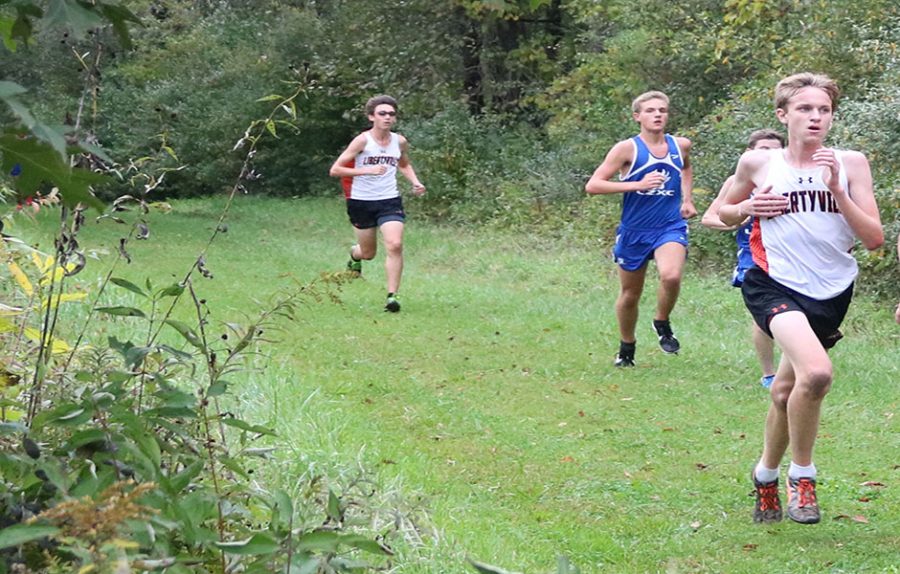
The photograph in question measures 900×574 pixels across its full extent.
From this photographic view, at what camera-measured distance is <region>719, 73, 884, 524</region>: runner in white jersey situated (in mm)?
6129

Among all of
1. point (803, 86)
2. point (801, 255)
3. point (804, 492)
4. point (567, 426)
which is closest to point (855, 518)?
point (804, 492)

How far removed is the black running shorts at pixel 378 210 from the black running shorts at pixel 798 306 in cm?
815

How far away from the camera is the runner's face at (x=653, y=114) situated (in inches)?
409

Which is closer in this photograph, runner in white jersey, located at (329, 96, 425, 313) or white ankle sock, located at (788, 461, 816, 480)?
white ankle sock, located at (788, 461, 816, 480)

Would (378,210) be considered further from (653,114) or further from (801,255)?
(801,255)

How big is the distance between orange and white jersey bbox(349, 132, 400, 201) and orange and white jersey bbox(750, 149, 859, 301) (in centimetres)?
808

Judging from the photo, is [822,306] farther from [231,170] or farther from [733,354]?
[231,170]

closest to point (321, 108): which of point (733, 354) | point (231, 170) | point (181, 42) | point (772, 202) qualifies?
point (231, 170)

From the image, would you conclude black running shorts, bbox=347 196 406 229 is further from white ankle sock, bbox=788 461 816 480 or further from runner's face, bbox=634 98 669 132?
white ankle sock, bbox=788 461 816 480

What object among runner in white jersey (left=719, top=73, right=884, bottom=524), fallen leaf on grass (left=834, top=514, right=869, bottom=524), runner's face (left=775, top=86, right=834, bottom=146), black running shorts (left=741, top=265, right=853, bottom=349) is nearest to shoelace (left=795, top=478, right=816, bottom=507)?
runner in white jersey (left=719, top=73, right=884, bottom=524)

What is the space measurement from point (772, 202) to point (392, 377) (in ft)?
15.2

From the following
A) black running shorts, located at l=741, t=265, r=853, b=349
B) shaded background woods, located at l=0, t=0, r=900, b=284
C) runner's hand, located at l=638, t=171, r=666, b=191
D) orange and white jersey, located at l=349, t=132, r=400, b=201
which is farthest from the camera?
shaded background woods, located at l=0, t=0, r=900, b=284

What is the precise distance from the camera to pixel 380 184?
46.8 feet

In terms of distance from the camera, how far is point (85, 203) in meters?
2.64
